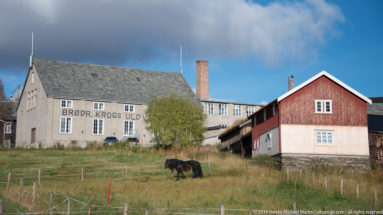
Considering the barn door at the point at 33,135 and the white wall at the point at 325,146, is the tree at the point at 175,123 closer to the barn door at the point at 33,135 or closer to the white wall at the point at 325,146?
the barn door at the point at 33,135

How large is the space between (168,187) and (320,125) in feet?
56.1

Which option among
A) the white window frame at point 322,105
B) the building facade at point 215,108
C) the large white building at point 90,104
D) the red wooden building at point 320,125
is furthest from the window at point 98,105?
the white window frame at point 322,105

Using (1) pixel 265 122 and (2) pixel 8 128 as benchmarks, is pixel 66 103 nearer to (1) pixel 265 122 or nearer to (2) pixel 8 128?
(2) pixel 8 128

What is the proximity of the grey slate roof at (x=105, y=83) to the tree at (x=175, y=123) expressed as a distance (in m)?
6.43

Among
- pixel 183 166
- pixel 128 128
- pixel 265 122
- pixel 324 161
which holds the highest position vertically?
pixel 128 128

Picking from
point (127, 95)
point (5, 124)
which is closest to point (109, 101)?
point (127, 95)

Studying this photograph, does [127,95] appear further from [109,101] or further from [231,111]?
[231,111]

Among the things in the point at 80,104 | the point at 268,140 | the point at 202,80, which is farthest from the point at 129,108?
the point at 268,140

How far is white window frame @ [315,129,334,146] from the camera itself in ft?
141

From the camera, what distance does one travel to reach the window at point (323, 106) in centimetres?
4353

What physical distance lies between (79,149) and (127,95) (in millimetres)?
11643

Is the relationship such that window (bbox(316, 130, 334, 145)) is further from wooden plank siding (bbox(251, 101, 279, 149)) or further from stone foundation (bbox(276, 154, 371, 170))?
wooden plank siding (bbox(251, 101, 279, 149))

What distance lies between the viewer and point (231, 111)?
68625mm

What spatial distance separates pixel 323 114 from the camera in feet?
142
